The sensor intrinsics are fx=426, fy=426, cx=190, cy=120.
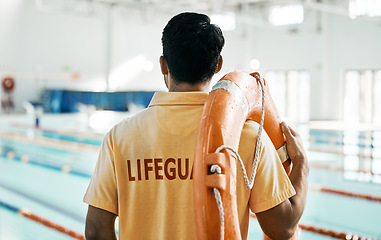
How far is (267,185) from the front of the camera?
1118mm

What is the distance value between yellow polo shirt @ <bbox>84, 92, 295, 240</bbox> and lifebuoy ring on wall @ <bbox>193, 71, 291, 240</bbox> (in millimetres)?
94

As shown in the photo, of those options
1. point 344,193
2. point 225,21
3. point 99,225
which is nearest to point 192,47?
point 99,225

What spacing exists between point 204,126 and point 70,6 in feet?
59.1

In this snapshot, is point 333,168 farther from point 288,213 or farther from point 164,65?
point 164,65

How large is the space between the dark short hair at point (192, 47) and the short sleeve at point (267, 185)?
0.24m

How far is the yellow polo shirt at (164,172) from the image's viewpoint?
1.11 meters

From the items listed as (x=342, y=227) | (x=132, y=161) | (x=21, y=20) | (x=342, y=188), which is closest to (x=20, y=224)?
(x=342, y=227)

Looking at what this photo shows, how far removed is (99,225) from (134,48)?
61.1 feet

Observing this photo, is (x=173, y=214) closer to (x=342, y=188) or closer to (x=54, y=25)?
(x=342, y=188)

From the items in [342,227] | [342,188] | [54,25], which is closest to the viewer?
[342,227]

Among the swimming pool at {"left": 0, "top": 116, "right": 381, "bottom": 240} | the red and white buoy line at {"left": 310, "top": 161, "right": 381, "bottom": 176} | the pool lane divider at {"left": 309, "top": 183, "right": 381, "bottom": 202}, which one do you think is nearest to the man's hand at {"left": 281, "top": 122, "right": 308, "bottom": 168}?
the swimming pool at {"left": 0, "top": 116, "right": 381, "bottom": 240}

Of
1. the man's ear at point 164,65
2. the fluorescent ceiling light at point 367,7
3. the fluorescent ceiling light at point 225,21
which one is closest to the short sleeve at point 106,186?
the man's ear at point 164,65

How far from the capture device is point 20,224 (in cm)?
438

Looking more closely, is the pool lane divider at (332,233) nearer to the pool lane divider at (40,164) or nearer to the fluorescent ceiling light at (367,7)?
the pool lane divider at (40,164)
